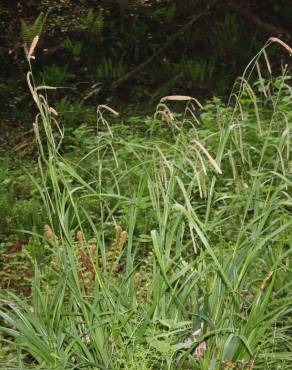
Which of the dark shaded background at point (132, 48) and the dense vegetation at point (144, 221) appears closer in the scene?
the dense vegetation at point (144, 221)

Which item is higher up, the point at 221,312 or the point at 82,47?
the point at 221,312

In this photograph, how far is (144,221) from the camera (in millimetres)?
4133

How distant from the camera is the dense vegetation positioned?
2455 millimetres

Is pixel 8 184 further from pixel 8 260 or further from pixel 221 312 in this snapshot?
pixel 221 312

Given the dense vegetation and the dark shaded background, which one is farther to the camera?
the dark shaded background

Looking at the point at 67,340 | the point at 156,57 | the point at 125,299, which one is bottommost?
the point at 156,57

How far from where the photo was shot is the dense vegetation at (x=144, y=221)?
2455 mm

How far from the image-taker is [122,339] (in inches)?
101

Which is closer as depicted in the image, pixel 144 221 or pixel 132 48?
pixel 144 221

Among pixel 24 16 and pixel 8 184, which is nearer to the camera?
pixel 8 184

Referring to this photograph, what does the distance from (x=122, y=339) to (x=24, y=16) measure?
19.2ft

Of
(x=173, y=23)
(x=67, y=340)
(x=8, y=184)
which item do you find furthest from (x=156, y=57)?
(x=67, y=340)

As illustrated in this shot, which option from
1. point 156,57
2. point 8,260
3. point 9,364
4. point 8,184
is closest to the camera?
point 9,364

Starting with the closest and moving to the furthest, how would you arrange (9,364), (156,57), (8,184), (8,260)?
(9,364) → (8,260) → (8,184) → (156,57)
